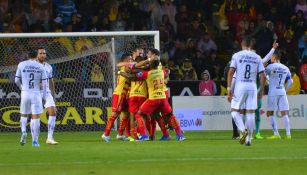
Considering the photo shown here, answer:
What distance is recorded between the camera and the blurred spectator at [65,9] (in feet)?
105

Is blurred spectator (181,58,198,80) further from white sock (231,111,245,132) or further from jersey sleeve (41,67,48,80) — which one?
white sock (231,111,245,132)

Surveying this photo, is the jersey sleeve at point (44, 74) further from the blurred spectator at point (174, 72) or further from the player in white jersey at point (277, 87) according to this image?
the blurred spectator at point (174, 72)

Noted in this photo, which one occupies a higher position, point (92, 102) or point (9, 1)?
point (9, 1)

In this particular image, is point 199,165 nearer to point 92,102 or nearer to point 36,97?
point 36,97

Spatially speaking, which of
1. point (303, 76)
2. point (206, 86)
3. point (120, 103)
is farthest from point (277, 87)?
point (303, 76)

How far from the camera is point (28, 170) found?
43.7 ft

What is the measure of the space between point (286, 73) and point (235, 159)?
887 centimetres

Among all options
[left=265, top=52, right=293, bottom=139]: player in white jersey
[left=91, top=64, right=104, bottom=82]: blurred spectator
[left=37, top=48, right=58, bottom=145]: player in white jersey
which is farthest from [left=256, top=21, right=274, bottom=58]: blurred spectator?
[left=37, top=48, right=58, bottom=145]: player in white jersey

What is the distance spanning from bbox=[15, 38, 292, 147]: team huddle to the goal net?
4768 mm

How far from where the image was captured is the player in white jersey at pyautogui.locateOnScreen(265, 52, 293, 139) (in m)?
23.3

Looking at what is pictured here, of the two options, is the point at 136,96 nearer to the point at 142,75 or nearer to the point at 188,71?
the point at 142,75

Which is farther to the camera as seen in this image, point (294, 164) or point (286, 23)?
point (286, 23)

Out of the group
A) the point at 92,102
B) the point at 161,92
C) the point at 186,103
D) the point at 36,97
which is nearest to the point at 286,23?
the point at 186,103

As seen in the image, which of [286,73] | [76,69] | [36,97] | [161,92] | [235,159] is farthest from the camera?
[76,69]
